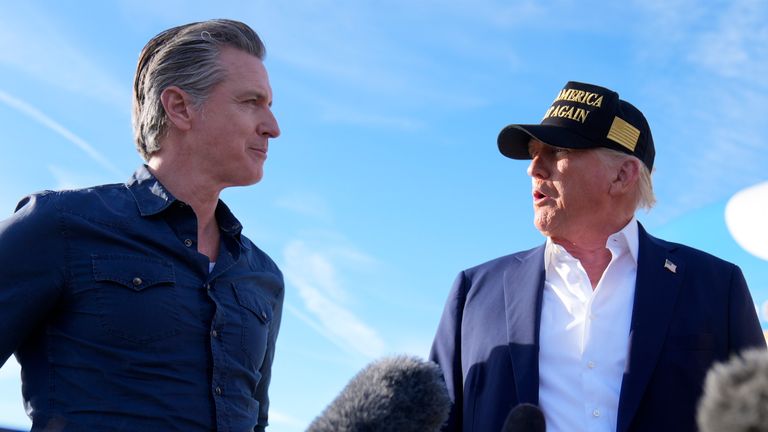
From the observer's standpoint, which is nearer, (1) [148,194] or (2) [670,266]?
(1) [148,194]

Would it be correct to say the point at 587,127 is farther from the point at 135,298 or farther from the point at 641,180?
the point at 135,298

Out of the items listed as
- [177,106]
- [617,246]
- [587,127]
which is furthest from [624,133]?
[177,106]

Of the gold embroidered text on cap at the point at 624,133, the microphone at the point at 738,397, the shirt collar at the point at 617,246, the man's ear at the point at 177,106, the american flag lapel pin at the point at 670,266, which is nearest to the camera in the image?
the microphone at the point at 738,397

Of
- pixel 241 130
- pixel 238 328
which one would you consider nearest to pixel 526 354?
pixel 238 328

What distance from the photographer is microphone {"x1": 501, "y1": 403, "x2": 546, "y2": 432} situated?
4.88 feet

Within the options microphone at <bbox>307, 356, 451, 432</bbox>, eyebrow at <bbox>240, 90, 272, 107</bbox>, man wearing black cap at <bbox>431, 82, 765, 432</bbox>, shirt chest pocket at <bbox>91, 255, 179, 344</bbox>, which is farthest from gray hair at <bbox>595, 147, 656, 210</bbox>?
microphone at <bbox>307, 356, 451, 432</bbox>

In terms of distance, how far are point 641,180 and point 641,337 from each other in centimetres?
99

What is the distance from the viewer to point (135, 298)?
120 inches

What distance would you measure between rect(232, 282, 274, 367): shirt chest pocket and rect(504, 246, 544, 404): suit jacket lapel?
109 centimetres

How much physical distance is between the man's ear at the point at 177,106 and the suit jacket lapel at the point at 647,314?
6.89 feet

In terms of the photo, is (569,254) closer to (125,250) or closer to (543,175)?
(543,175)

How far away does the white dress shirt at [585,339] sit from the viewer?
356 centimetres

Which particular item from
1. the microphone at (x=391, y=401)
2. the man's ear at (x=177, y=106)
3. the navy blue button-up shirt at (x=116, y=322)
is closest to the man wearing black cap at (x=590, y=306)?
Result: the navy blue button-up shirt at (x=116, y=322)

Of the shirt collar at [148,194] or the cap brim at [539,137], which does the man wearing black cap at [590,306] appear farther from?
the shirt collar at [148,194]
